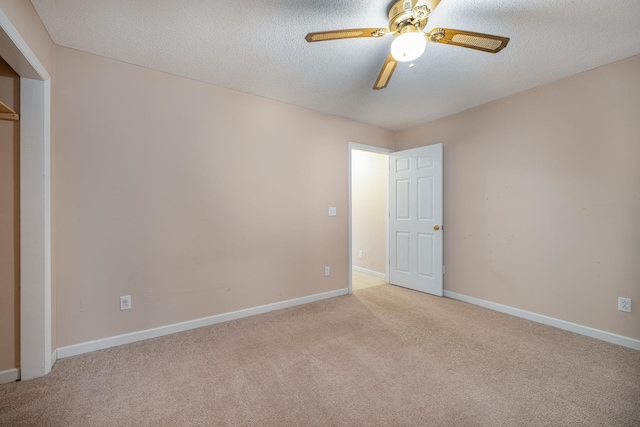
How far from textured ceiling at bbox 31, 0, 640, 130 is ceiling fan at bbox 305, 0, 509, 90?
18cm

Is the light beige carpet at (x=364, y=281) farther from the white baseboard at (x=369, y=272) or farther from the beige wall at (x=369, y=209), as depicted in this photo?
the beige wall at (x=369, y=209)

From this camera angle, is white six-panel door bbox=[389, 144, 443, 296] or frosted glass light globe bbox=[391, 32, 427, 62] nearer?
frosted glass light globe bbox=[391, 32, 427, 62]

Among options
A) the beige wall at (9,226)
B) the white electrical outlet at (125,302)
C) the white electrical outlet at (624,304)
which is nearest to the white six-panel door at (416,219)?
the white electrical outlet at (624,304)

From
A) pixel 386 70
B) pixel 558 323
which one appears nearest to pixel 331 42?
pixel 386 70

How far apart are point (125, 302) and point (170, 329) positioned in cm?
47

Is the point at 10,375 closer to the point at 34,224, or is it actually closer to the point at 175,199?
the point at 34,224

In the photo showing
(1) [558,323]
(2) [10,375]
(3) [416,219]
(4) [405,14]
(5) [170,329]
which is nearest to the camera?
(4) [405,14]

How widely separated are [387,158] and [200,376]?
144 inches

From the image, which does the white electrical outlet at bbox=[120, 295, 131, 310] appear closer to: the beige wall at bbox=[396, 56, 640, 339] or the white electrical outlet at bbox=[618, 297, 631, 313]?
the beige wall at bbox=[396, 56, 640, 339]

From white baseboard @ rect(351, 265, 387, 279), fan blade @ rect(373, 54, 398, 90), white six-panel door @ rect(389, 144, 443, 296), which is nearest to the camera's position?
fan blade @ rect(373, 54, 398, 90)

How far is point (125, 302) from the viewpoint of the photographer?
2.32 meters

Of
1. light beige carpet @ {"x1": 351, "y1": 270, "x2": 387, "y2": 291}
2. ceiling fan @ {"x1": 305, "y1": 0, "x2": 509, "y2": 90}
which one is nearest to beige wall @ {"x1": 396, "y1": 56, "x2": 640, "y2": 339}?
light beige carpet @ {"x1": 351, "y1": 270, "x2": 387, "y2": 291}

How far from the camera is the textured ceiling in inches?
67.9

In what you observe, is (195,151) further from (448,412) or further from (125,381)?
(448,412)
